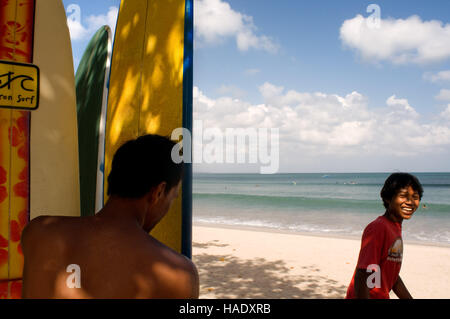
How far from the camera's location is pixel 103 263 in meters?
1.06

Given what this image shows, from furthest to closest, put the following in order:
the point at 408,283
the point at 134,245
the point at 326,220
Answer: the point at 326,220 < the point at 408,283 < the point at 134,245

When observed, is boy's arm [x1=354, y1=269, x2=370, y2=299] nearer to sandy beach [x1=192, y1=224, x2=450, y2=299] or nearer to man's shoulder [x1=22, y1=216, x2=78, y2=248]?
man's shoulder [x1=22, y1=216, x2=78, y2=248]

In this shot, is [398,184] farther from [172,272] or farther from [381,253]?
[172,272]

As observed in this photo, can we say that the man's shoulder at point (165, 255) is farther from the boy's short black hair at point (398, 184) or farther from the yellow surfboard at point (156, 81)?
the boy's short black hair at point (398, 184)

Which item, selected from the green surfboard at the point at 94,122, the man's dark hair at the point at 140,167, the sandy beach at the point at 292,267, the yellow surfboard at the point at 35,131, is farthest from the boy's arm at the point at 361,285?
the sandy beach at the point at 292,267

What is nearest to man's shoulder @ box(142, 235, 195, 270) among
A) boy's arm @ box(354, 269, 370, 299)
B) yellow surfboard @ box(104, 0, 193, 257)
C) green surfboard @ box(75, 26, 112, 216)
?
yellow surfboard @ box(104, 0, 193, 257)

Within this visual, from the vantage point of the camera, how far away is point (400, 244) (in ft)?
6.65

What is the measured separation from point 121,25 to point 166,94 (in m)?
0.95

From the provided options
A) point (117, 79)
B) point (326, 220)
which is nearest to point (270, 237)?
point (326, 220)

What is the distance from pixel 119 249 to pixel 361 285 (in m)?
1.38

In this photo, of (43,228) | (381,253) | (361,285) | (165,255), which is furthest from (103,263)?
(381,253)

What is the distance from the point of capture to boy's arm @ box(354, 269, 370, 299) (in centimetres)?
186

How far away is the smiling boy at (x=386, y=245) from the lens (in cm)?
189
